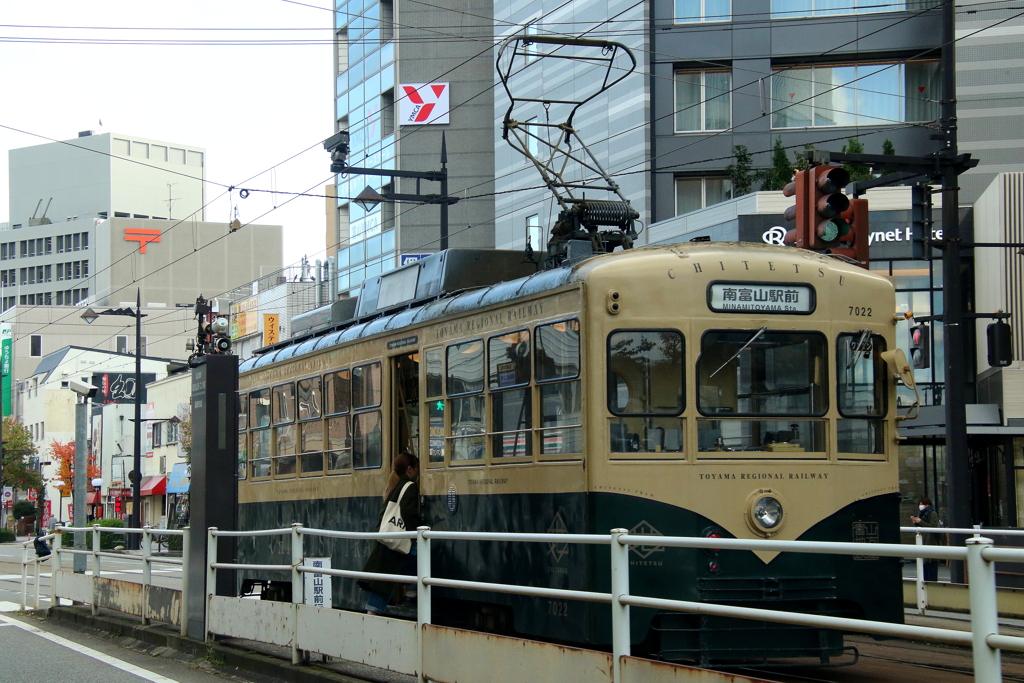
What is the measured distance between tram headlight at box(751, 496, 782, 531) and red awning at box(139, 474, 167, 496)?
191ft

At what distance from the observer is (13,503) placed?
249 feet

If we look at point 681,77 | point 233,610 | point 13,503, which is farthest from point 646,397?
point 13,503

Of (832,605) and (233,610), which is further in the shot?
(233,610)

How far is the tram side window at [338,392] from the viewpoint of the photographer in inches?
488

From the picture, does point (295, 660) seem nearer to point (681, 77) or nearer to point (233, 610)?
point (233, 610)

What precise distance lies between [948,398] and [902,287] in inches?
536

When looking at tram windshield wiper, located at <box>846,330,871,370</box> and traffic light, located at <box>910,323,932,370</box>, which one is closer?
tram windshield wiper, located at <box>846,330,871,370</box>

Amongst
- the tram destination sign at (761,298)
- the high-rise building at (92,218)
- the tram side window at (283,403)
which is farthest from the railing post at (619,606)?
the high-rise building at (92,218)

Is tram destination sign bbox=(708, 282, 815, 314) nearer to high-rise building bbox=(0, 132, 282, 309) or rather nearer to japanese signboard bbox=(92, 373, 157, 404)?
japanese signboard bbox=(92, 373, 157, 404)

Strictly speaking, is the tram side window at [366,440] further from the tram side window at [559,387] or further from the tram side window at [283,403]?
the tram side window at [559,387]

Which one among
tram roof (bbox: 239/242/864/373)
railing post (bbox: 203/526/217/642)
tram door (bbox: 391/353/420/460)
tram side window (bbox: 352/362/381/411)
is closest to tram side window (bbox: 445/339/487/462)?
tram roof (bbox: 239/242/864/373)

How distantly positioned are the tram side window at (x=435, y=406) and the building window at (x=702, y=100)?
2223 centimetres

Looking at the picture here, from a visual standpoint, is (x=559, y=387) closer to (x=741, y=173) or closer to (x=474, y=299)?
(x=474, y=299)

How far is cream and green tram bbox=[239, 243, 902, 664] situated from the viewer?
8141mm
